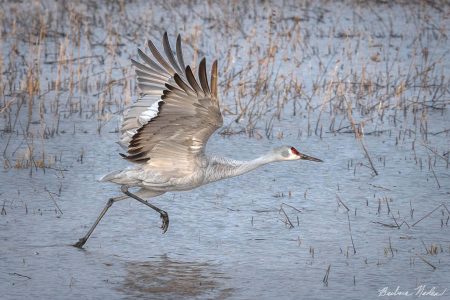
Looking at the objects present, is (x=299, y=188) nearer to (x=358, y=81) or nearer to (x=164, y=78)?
(x=164, y=78)

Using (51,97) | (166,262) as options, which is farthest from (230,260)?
(51,97)

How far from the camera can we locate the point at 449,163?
7621 millimetres

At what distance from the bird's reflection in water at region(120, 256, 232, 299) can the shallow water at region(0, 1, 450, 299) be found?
11 millimetres

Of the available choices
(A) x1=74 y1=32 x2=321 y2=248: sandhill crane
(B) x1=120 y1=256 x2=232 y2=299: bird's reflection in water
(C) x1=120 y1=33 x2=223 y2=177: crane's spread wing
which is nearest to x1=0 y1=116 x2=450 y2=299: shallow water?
(B) x1=120 y1=256 x2=232 y2=299: bird's reflection in water

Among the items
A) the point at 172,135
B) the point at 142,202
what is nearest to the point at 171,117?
the point at 172,135

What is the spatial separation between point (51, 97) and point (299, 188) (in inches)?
130

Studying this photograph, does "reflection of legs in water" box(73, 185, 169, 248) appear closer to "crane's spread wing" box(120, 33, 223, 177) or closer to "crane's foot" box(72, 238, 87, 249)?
"crane's foot" box(72, 238, 87, 249)

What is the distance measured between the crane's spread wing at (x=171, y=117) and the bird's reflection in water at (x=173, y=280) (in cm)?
76

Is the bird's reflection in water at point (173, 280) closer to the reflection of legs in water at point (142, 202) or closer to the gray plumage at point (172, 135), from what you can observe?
the reflection of legs in water at point (142, 202)

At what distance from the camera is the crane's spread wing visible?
17.5 ft

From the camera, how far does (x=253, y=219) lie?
631 centimetres

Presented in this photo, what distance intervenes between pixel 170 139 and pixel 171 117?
33 cm

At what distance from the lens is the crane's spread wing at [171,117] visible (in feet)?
17.5

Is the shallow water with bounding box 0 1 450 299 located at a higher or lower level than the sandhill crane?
lower
